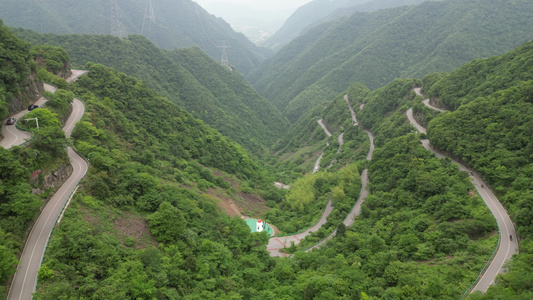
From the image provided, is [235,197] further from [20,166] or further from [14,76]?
[20,166]

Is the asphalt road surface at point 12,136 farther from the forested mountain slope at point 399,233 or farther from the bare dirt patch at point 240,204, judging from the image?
the forested mountain slope at point 399,233

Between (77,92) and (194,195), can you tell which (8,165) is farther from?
(77,92)

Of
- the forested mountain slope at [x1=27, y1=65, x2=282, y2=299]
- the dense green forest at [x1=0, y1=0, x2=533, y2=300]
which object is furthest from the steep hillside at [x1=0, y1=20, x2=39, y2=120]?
the forested mountain slope at [x1=27, y1=65, x2=282, y2=299]

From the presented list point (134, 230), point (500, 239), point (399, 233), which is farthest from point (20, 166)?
point (500, 239)

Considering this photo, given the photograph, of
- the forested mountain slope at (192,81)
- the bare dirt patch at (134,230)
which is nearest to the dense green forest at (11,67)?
the bare dirt patch at (134,230)

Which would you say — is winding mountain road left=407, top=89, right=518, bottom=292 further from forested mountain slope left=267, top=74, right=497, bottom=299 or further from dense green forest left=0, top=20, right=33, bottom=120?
dense green forest left=0, top=20, right=33, bottom=120

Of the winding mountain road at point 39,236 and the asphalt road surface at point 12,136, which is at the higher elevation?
the asphalt road surface at point 12,136
